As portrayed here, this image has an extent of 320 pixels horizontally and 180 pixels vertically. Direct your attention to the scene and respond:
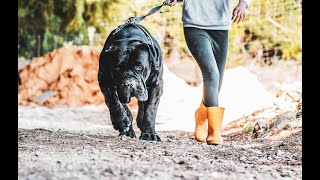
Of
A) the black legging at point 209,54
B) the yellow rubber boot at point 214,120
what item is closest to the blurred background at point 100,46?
the black legging at point 209,54

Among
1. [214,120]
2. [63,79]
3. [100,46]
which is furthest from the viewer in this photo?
[100,46]

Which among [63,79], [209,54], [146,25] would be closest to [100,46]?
[63,79]

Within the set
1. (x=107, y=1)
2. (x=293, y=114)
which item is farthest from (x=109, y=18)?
(x=293, y=114)

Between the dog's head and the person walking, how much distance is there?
0.25 metres

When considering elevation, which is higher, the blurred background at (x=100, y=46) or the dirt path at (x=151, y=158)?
the blurred background at (x=100, y=46)

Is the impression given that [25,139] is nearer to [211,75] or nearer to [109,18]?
[211,75]

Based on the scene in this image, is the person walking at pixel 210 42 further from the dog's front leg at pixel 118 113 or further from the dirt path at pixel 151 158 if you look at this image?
the dog's front leg at pixel 118 113

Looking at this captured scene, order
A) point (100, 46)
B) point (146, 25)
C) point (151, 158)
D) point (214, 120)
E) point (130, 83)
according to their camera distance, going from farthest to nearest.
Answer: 1. point (100, 46)
2. point (146, 25)
3. point (214, 120)
4. point (130, 83)
5. point (151, 158)

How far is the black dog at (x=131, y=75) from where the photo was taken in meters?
3.30

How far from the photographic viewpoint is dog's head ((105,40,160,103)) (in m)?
3.28

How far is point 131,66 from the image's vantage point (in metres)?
3.31

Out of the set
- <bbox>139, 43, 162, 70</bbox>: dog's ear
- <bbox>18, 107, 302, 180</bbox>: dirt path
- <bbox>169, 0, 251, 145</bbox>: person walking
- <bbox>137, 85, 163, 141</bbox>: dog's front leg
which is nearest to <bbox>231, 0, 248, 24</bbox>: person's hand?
<bbox>169, 0, 251, 145</bbox>: person walking

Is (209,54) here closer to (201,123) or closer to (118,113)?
(201,123)

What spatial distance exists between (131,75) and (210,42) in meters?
0.51
